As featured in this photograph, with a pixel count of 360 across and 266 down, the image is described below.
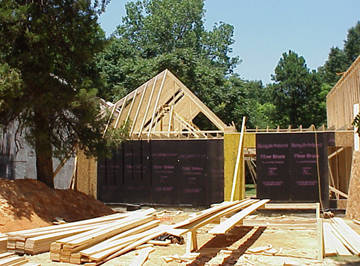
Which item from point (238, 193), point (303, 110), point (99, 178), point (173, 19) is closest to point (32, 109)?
point (99, 178)

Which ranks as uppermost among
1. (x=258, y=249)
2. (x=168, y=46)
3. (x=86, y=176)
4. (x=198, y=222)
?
(x=168, y=46)

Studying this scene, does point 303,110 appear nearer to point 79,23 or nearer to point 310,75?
point 310,75

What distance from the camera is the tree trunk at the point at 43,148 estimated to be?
35.8 feet

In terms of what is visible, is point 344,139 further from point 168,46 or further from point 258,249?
point 168,46

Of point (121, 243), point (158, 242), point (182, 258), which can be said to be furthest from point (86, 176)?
point (182, 258)

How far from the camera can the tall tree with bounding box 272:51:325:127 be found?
107ft

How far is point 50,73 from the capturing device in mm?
11258

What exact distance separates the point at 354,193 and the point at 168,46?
27040 millimetres

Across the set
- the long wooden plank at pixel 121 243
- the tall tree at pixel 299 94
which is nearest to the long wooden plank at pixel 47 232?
the long wooden plank at pixel 121 243

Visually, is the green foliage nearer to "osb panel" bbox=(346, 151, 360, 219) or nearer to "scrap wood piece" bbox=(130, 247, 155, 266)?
"osb panel" bbox=(346, 151, 360, 219)

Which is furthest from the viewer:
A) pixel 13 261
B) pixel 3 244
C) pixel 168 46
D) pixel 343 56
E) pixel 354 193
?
pixel 343 56

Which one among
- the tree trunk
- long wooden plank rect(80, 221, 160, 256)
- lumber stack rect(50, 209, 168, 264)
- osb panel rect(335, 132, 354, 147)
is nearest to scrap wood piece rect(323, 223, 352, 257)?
lumber stack rect(50, 209, 168, 264)

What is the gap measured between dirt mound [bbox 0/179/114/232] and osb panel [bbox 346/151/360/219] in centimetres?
747

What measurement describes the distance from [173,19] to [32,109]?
28727mm
